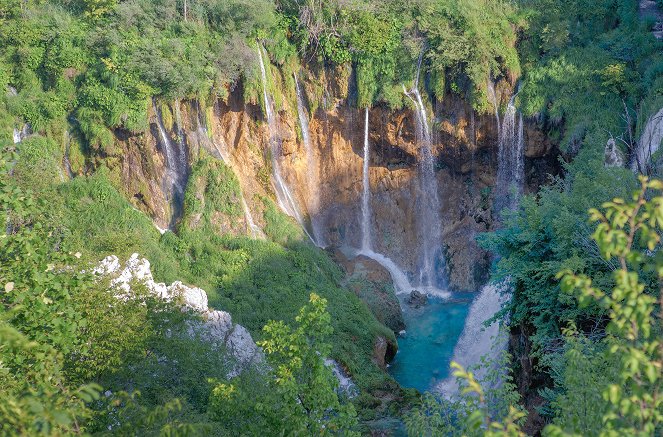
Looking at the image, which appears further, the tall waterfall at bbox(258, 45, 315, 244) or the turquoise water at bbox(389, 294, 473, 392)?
the tall waterfall at bbox(258, 45, 315, 244)

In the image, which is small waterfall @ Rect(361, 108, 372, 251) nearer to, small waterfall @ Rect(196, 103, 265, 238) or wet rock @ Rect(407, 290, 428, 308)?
wet rock @ Rect(407, 290, 428, 308)

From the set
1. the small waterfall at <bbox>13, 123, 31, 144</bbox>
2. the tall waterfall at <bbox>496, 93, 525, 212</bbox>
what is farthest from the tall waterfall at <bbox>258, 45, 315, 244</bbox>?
the small waterfall at <bbox>13, 123, 31, 144</bbox>

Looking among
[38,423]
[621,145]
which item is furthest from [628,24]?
[38,423]

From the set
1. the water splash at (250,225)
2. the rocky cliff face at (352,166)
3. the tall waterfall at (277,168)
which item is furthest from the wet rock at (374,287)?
the water splash at (250,225)

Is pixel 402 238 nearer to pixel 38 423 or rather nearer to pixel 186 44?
pixel 186 44

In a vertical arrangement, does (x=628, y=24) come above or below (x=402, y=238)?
above

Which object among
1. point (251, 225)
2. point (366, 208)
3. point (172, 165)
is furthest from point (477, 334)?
point (172, 165)

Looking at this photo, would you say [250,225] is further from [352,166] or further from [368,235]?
[368,235]

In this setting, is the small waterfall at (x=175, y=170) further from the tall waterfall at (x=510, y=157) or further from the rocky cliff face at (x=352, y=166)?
the tall waterfall at (x=510, y=157)
